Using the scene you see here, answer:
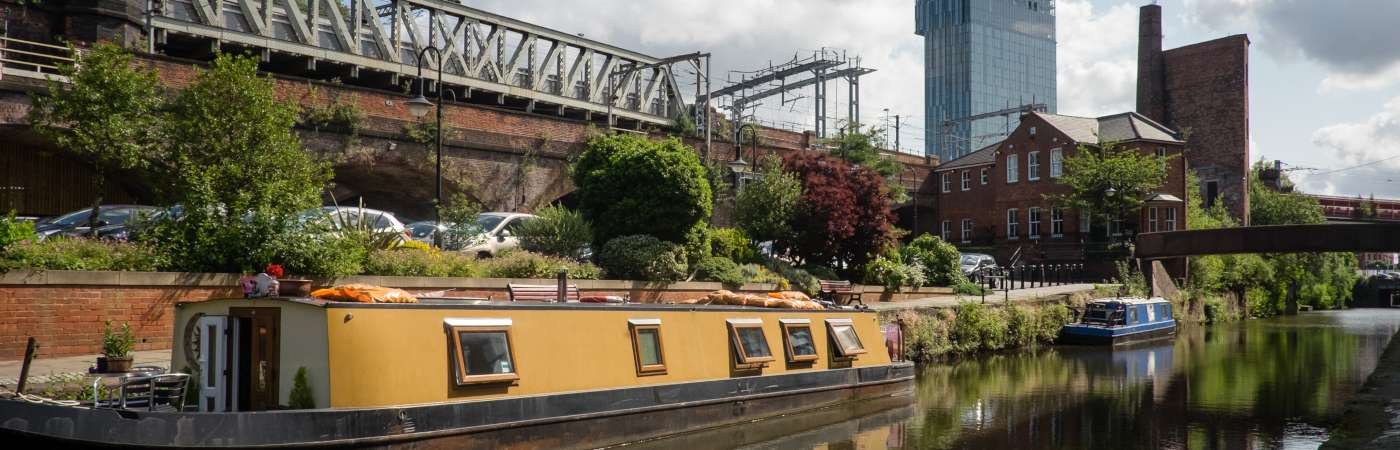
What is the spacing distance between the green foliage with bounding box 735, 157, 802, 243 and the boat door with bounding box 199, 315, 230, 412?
18.7 metres

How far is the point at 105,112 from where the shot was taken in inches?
699

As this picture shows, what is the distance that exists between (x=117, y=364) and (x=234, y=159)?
8.27 metres

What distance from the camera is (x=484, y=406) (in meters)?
10.0

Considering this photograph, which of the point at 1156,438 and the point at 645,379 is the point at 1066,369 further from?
the point at 645,379

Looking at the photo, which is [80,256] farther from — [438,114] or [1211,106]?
[1211,106]

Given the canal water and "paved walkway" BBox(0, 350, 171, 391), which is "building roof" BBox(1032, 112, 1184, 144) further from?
"paved walkway" BBox(0, 350, 171, 391)

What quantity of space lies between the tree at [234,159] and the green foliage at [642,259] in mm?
5984

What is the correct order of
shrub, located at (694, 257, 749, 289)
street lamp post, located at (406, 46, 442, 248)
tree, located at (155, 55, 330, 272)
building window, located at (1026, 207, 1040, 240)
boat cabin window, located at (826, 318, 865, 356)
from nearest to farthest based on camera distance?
tree, located at (155, 55, 330, 272), boat cabin window, located at (826, 318, 865, 356), street lamp post, located at (406, 46, 442, 248), shrub, located at (694, 257, 749, 289), building window, located at (1026, 207, 1040, 240)

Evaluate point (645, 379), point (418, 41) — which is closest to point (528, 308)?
point (645, 379)

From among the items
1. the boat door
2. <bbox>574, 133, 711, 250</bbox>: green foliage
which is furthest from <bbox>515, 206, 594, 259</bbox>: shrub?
the boat door

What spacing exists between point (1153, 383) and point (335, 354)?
17.3m

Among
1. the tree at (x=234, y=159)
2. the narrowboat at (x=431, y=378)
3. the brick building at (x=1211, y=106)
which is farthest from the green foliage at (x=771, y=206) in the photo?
the brick building at (x=1211, y=106)

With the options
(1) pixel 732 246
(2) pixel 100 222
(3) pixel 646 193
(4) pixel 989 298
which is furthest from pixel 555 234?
(4) pixel 989 298

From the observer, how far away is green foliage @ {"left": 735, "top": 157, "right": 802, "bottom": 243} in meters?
27.1
